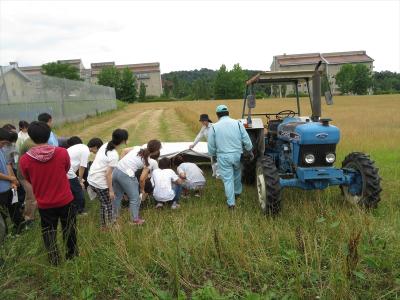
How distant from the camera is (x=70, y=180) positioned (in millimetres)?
5090

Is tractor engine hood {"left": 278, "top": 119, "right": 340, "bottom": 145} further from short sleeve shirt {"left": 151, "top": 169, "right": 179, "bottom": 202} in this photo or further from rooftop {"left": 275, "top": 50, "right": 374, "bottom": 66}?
rooftop {"left": 275, "top": 50, "right": 374, "bottom": 66}

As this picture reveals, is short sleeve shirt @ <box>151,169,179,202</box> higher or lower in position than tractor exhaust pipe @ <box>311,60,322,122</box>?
lower

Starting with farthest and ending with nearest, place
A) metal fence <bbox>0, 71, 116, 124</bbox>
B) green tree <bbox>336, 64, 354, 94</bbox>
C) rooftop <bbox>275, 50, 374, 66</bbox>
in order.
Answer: rooftop <bbox>275, 50, 374, 66</bbox>, green tree <bbox>336, 64, 354, 94</bbox>, metal fence <bbox>0, 71, 116, 124</bbox>

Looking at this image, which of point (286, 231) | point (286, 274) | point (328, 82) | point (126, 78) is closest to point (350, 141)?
point (328, 82)

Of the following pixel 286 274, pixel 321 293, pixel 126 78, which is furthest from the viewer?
pixel 126 78

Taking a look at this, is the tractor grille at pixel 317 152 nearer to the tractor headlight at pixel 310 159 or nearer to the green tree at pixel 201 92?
the tractor headlight at pixel 310 159

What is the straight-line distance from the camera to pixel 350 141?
10.9 meters

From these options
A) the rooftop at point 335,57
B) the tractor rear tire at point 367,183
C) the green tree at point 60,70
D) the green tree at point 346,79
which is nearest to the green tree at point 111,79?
the green tree at point 60,70

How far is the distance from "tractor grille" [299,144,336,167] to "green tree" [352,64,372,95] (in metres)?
77.4

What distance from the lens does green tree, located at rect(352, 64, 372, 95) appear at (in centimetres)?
7525

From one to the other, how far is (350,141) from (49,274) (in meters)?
9.58

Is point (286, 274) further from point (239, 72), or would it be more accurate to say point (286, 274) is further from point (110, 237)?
point (239, 72)

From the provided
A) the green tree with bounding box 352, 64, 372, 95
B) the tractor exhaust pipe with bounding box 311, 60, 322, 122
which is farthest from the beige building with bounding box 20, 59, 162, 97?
the tractor exhaust pipe with bounding box 311, 60, 322, 122

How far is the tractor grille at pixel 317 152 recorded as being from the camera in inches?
191
